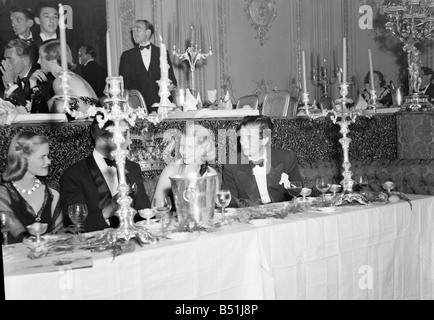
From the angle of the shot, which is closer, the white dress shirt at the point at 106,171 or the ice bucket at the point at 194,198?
the ice bucket at the point at 194,198

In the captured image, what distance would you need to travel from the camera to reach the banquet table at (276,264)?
209 cm

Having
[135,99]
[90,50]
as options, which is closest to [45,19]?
[90,50]

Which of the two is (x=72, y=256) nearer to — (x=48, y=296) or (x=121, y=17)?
(x=48, y=296)

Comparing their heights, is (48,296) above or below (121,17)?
below

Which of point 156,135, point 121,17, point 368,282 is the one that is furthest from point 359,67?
point 368,282

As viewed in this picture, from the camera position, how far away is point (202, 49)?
889 centimetres

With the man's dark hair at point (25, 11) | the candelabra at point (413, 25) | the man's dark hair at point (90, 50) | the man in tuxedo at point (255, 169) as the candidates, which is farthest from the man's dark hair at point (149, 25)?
the man in tuxedo at point (255, 169)

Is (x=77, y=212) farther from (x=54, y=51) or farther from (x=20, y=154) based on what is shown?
(x=54, y=51)

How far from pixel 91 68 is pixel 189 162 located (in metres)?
4.71

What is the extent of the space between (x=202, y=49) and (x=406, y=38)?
385cm

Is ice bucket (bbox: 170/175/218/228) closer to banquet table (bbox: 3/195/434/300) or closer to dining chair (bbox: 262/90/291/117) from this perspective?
banquet table (bbox: 3/195/434/300)

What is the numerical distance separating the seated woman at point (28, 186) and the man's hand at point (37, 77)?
454cm

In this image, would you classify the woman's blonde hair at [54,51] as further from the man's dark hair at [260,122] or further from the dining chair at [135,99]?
the man's dark hair at [260,122]
